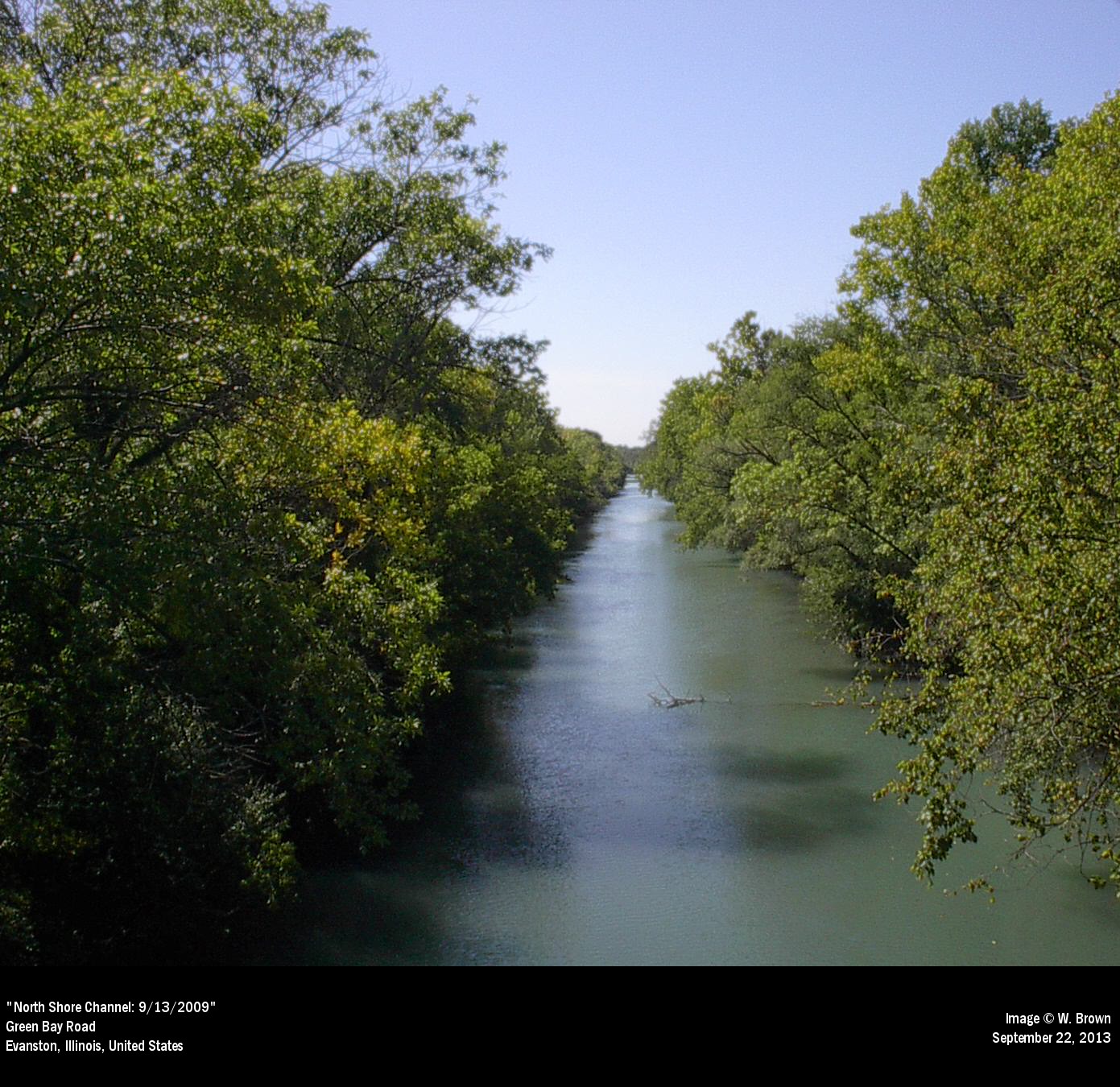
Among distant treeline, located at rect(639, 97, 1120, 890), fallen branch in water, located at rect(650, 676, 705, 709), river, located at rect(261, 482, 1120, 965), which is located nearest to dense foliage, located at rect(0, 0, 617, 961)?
river, located at rect(261, 482, 1120, 965)

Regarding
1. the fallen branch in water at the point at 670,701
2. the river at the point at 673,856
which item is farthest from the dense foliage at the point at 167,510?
the fallen branch in water at the point at 670,701

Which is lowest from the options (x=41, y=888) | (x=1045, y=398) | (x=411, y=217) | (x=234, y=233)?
(x=41, y=888)

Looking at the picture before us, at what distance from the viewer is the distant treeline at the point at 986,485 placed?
27.0ft

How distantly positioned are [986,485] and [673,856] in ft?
24.1

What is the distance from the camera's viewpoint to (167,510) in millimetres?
8281

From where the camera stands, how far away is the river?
11617 mm

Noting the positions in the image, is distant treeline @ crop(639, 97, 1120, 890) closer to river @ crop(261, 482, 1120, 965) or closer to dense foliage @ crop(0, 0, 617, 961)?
river @ crop(261, 482, 1120, 965)

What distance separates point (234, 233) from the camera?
8.98m

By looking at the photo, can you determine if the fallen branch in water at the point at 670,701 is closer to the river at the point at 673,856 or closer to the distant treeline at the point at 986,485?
the river at the point at 673,856

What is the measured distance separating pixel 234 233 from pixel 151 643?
11.4 ft

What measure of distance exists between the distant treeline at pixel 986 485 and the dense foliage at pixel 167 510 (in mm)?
5645

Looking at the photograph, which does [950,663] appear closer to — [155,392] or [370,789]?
[370,789]

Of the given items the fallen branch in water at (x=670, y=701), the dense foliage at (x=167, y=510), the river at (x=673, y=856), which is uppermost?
the dense foliage at (x=167, y=510)

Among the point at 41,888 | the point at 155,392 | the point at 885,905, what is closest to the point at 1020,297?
the point at 885,905
